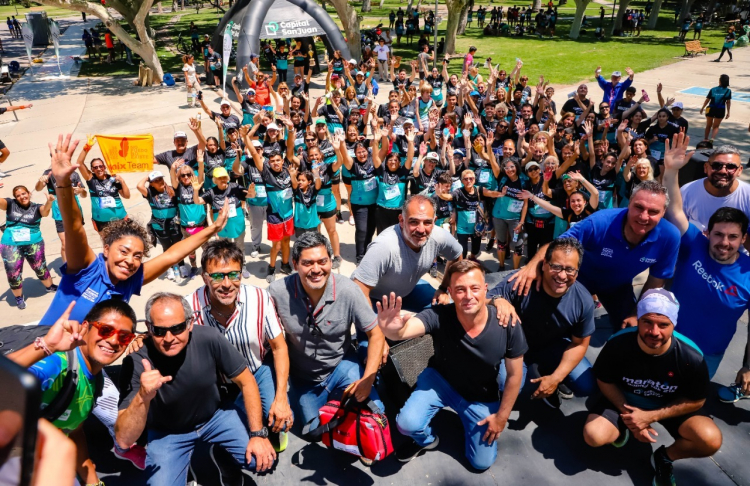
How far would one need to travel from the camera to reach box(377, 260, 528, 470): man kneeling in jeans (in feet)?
11.1

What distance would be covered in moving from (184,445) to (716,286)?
425 cm

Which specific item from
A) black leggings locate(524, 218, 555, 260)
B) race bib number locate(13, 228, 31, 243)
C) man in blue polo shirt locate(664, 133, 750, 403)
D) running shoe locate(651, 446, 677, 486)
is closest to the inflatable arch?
race bib number locate(13, 228, 31, 243)

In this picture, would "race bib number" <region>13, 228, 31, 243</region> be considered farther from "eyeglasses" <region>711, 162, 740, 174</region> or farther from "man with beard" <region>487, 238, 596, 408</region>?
"eyeglasses" <region>711, 162, 740, 174</region>

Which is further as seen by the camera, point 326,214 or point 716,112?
point 716,112

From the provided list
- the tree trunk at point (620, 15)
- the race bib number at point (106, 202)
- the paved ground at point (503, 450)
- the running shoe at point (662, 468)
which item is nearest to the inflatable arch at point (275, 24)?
the paved ground at point (503, 450)

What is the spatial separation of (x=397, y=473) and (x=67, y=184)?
298 centimetres

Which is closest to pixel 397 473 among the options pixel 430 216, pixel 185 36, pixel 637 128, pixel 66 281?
pixel 430 216

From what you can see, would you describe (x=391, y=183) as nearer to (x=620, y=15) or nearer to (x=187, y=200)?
(x=187, y=200)

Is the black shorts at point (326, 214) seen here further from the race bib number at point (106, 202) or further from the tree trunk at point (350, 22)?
the tree trunk at point (350, 22)

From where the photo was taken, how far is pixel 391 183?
6660 millimetres

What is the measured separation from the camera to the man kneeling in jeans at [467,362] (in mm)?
3375

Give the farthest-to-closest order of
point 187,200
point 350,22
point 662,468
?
point 350,22, point 187,200, point 662,468

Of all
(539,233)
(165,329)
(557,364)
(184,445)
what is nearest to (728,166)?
(539,233)

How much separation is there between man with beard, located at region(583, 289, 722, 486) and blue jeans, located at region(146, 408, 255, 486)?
2514 millimetres
